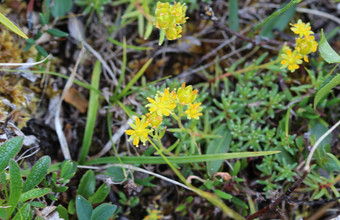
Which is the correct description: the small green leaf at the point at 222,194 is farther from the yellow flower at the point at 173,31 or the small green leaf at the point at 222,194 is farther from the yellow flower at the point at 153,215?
the yellow flower at the point at 173,31

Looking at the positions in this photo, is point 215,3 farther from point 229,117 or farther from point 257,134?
point 257,134

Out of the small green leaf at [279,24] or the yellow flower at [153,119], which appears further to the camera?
the small green leaf at [279,24]

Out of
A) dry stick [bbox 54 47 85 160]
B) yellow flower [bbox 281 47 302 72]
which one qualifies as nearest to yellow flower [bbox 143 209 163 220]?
dry stick [bbox 54 47 85 160]

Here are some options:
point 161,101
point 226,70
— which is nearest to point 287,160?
point 226,70

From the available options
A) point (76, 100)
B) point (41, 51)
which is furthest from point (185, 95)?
point (41, 51)

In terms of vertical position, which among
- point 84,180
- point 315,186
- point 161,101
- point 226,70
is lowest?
point 315,186

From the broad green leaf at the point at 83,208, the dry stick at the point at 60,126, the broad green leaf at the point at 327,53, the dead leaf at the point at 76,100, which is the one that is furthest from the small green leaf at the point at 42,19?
the broad green leaf at the point at 327,53
